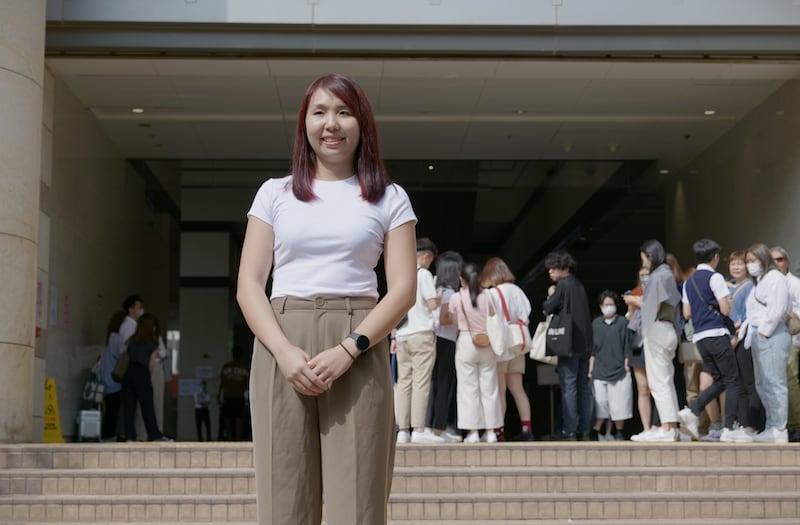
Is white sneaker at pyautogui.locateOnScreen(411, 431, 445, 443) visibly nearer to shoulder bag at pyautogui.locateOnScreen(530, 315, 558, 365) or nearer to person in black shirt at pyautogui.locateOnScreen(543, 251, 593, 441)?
person in black shirt at pyautogui.locateOnScreen(543, 251, 593, 441)

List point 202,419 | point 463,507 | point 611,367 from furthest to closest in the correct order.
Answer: point 202,419
point 611,367
point 463,507

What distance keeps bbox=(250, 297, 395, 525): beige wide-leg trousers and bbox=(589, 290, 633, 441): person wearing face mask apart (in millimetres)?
8176

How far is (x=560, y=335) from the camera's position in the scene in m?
9.63

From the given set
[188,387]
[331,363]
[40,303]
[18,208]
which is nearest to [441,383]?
[18,208]

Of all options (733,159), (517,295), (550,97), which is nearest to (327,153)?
(517,295)

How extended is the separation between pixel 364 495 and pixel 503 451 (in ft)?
17.3

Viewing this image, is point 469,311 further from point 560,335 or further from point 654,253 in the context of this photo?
point 654,253

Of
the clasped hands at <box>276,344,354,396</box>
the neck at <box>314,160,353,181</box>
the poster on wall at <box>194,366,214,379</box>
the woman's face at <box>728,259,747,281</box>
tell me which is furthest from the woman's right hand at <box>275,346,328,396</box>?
the poster on wall at <box>194,366,214,379</box>

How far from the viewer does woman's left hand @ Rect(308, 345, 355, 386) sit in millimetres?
2576

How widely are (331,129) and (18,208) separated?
271 inches

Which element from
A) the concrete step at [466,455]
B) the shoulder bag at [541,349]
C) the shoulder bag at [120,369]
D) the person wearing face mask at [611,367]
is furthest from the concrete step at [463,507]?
the shoulder bag at [120,369]

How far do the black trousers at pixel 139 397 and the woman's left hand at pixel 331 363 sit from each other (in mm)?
9763

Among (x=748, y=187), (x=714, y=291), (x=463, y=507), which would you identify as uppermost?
(x=748, y=187)

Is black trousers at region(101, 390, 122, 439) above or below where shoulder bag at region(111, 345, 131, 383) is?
below
